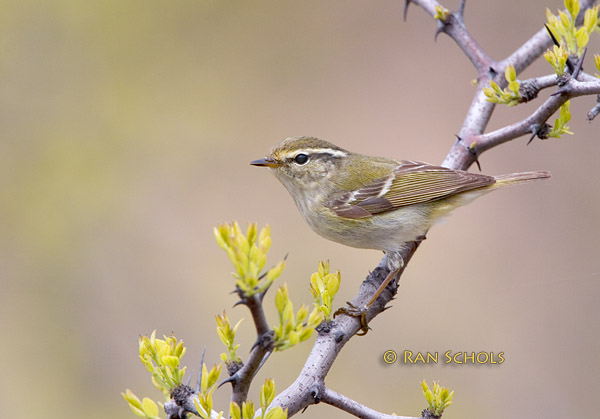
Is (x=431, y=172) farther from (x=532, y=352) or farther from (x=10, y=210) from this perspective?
(x=10, y=210)

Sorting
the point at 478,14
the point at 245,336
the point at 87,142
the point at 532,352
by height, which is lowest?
the point at 245,336

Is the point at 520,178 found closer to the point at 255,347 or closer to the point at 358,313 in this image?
the point at 358,313

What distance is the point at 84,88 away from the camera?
4.88 meters

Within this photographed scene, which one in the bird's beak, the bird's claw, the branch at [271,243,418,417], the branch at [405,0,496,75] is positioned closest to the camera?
the branch at [271,243,418,417]

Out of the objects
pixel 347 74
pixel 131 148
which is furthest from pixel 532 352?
pixel 131 148

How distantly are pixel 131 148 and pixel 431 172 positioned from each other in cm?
281

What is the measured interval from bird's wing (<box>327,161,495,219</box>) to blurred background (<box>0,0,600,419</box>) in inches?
48.5

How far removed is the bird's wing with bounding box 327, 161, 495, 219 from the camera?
296 cm

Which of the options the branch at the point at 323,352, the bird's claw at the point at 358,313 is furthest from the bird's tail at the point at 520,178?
the bird's claw at the point at 358,313

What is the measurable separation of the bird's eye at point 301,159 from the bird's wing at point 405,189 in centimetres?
28

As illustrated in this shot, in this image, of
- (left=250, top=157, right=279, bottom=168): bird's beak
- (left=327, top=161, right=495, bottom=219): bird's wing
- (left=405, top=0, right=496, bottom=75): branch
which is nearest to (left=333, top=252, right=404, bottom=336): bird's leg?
(left=327, top=161, right=495, bottom=219): bird's wing

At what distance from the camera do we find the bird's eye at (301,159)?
318 centimetres

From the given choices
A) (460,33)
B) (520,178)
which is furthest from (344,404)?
(460,33)

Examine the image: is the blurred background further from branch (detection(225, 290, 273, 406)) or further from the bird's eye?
branch (detection(225, 290, 273, 406))
